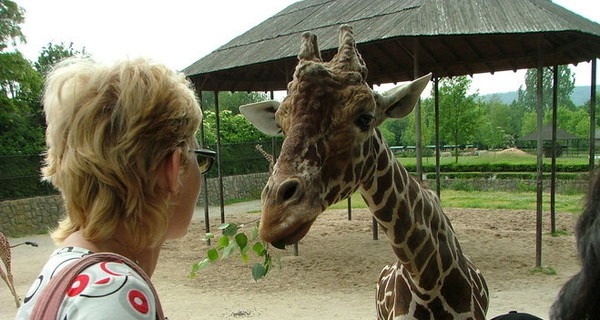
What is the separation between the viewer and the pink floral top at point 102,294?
925 millimetres

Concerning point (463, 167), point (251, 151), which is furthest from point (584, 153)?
point (251, 151)

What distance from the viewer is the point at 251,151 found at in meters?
22.9

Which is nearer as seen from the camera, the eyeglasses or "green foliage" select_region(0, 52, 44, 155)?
the eyeglasses

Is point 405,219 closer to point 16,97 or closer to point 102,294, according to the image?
point 102,294

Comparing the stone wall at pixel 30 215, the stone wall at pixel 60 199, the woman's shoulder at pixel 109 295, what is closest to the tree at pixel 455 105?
the stone wall at pixel 60 199

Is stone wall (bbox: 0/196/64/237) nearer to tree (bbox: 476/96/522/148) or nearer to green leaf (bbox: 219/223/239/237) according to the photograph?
green leaf (bbox: 219/223/239/237)

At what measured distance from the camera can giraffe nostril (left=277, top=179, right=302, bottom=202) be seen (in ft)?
6.07

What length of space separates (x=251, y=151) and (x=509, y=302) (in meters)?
17.4

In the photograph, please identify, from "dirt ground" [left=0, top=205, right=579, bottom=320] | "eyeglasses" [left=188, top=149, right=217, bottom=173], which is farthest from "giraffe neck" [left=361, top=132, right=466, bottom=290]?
"dirt ground" [left=0, top=205, right=579, bottom=320]

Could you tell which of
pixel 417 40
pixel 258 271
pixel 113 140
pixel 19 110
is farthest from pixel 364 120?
pixel 19 110

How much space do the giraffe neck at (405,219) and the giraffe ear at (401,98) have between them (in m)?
0.16

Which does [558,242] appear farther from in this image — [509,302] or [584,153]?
[584,153]

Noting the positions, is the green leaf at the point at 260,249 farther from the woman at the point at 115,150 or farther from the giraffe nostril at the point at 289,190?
the woman at the point at 115,150

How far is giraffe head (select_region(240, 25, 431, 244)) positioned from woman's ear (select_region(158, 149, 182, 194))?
0.60m
